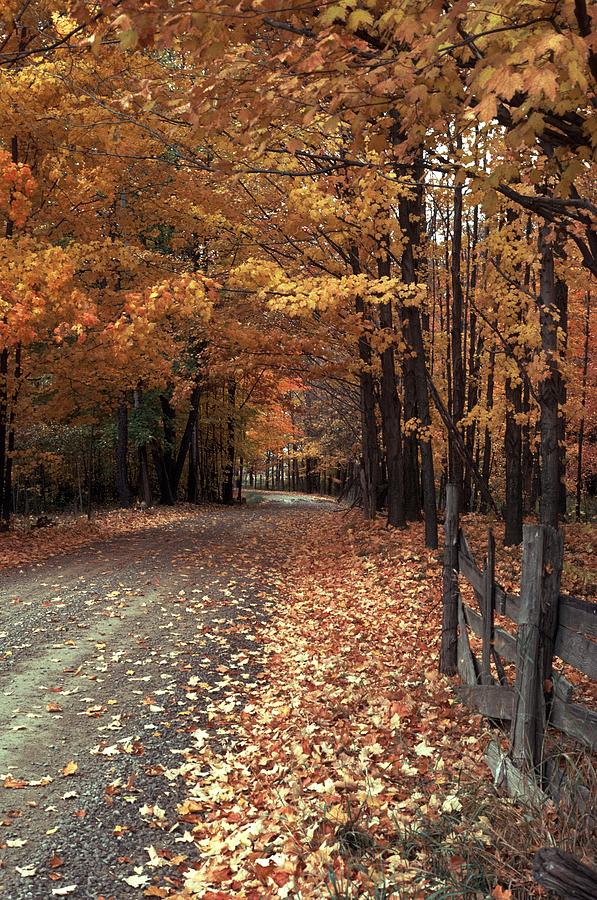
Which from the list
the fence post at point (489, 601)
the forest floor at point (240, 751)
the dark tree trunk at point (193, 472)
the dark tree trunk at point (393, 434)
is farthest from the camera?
the dark tree trunk at point (193, 472)

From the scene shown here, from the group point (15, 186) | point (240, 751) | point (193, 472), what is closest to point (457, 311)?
point (15, 186)

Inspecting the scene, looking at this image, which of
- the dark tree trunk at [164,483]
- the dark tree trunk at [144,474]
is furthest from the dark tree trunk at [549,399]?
the dark tree trunk at [164,483]

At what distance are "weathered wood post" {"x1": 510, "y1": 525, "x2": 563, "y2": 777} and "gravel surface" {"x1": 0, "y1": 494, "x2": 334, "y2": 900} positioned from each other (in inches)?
89.8

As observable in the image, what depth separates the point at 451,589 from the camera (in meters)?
7.03

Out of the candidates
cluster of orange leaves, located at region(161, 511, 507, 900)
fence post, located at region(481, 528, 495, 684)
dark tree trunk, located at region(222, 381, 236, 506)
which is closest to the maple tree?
cluster of orange leaves, located at region(161, 511, 507, 900)

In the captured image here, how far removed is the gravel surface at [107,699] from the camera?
4336mm

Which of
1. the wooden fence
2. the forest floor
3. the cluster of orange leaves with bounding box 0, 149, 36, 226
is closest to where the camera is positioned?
the forest floor

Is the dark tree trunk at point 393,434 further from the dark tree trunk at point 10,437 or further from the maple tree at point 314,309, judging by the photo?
the dark tree trunk at point 10,437

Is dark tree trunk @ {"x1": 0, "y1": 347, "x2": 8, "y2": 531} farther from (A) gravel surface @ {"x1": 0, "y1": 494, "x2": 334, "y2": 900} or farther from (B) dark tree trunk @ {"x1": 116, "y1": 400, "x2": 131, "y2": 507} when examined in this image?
(B) dark tree trunk @ {"x1": 116, "y1": 400, "x2": 131, "y2": 507}

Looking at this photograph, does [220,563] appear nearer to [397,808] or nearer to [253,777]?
[253,777]

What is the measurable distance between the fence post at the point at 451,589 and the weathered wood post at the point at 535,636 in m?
2.32

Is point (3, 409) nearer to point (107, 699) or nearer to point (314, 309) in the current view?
point (314, 309)

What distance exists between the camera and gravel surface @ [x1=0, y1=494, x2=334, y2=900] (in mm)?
4336

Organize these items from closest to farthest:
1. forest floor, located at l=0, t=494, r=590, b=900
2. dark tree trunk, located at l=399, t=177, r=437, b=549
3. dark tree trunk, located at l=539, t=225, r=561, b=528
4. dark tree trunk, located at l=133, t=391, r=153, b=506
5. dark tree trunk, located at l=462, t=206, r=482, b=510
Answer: forest floor, located at l=0, t=494, r=590, b=900
dark tree trunk, located at l=539, t=225, r=561, b=528
dark tree trunk, located at l=399, t=177, r=437, b=549
dark tree trunk, located at l=462, t=206, r=482, b=510
dark tree trunk, located at l=133, t=391, r=153, b=506
